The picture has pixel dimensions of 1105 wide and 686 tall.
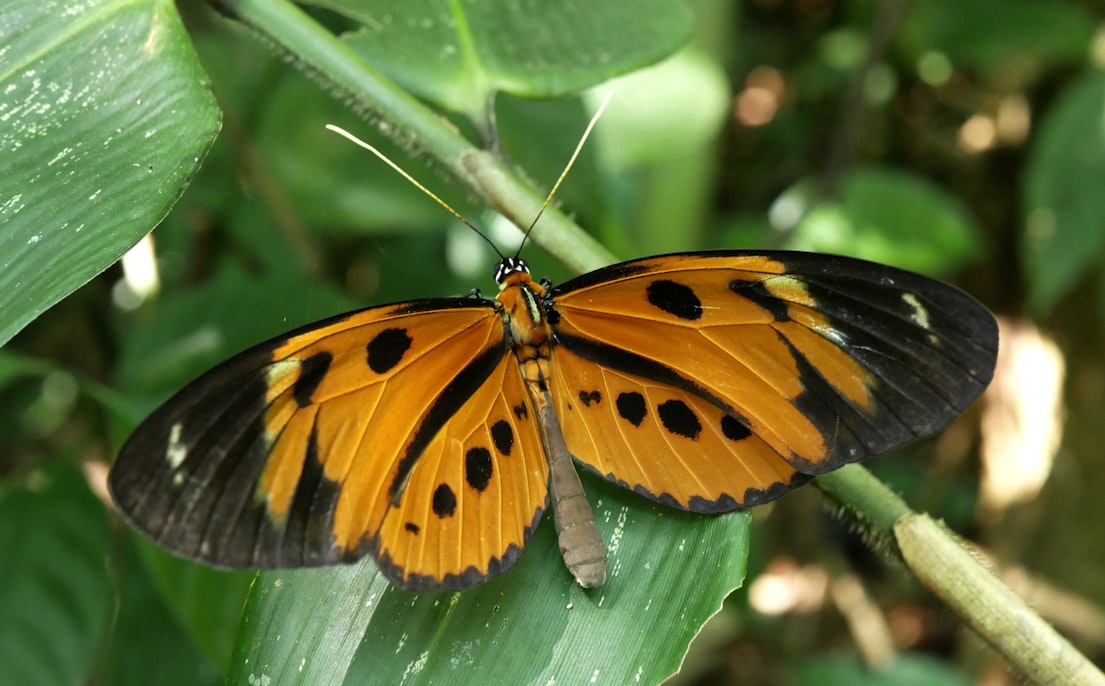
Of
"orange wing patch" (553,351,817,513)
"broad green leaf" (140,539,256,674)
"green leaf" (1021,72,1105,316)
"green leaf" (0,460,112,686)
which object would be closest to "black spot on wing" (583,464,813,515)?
"orange wing patch" (553,351,817,513)

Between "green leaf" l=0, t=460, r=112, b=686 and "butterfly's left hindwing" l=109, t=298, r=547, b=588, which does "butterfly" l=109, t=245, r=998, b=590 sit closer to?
"butterfly's left hindwing" l=109, t=298, r=547, b=588

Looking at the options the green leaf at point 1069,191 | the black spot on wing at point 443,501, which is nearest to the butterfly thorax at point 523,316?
the black spot on wing at point 443,501

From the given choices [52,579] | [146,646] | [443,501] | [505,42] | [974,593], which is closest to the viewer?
[974,593]

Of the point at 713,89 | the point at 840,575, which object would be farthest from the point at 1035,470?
the point at 713,89

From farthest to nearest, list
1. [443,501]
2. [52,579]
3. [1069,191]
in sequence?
[1069,191], [52,579], [443,501]

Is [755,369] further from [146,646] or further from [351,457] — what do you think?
[146,646]

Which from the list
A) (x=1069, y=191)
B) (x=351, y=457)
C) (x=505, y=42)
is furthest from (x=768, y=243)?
(x=351, y=457)
